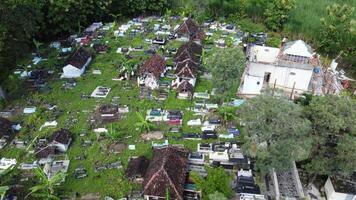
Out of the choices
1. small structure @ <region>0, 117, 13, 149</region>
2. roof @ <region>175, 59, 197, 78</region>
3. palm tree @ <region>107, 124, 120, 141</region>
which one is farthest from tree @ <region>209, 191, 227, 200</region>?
small structure @ <region>0, 117, 13, 149</region>

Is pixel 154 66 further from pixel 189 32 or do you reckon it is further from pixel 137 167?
pixel 137 167

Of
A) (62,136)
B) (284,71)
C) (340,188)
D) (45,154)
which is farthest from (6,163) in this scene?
(284,71)

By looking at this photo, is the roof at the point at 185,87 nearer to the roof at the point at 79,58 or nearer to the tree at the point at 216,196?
the roof at the point at 79,58

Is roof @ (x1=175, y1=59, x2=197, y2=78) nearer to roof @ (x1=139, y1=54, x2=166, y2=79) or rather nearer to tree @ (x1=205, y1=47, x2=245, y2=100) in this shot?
roof @ (x1=139, y1=54, x2=166, y2=79)

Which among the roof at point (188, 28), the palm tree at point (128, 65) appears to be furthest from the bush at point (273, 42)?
the palm tree at point (128, 65)

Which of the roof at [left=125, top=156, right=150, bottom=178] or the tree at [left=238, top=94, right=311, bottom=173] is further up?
the tree at [left=238, top=94, right=311, bottom=173]

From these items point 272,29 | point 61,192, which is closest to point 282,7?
point 272,29

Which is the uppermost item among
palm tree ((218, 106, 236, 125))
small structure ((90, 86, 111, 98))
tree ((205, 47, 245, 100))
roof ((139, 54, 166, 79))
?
tree ((205, 47, 245, 100))
